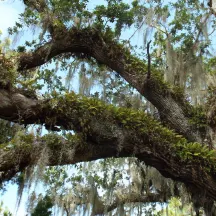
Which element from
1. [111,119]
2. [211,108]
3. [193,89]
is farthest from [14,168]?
[193,89]

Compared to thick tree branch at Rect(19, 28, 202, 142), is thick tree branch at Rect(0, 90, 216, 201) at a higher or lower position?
lower

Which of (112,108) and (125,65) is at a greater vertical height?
(125,65)

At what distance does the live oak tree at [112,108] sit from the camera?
14.4ft

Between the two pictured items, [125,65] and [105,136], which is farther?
[125,65]

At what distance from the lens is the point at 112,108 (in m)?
4.54

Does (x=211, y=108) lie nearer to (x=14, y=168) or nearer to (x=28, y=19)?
(x=14, y=168)

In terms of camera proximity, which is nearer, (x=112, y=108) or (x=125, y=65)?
(x=112, y=108)

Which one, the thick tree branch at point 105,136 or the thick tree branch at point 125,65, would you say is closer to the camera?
the thick tree branch at point 105,136

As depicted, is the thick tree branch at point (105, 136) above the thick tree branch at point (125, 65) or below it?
below

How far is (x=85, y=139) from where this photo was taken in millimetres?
4418

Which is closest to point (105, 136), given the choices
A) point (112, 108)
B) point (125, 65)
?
point (112, 108)

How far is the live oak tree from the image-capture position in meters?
4.39

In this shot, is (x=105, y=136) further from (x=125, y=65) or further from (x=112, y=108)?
(x=125, y=65)

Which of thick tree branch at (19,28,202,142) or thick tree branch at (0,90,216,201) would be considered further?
thick tree branch at (19,28,202,142)
